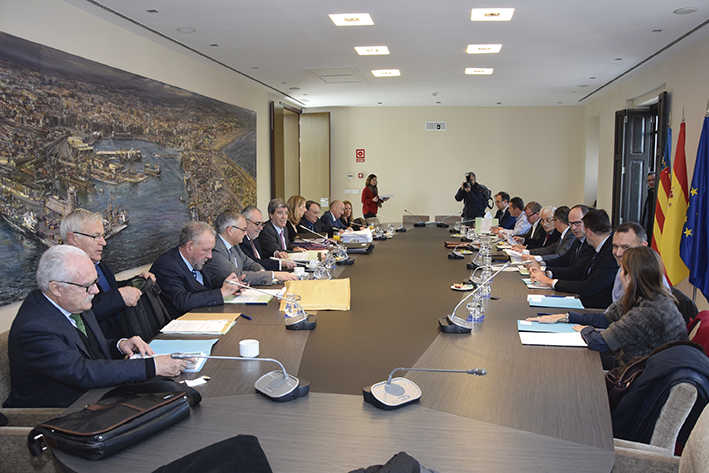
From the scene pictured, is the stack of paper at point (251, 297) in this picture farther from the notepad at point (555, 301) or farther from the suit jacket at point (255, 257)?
the notepad at point (555, 301)

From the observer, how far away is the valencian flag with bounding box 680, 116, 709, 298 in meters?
6.10

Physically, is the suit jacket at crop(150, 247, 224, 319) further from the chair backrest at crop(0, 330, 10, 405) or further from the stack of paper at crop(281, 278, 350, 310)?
the chair backrest at crop(0, 330, 10, 405)

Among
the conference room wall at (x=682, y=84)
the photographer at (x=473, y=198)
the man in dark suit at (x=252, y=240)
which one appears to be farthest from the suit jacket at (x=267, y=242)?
the photographer at (x=473, y=198)

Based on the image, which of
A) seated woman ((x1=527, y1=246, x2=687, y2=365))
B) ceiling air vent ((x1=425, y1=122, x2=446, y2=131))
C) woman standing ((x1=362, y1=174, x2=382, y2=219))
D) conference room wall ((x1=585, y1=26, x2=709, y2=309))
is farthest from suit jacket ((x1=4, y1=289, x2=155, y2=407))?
ceiling air vent ((x1=425, y1=122, x2=446, y2=131))

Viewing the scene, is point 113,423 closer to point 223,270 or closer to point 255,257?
point 223,270

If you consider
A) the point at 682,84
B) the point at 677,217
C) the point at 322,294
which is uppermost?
the point at 682,84

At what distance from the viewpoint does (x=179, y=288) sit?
3.50 metres

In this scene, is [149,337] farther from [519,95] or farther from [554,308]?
[519,95]

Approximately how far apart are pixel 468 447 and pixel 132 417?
1001 mm

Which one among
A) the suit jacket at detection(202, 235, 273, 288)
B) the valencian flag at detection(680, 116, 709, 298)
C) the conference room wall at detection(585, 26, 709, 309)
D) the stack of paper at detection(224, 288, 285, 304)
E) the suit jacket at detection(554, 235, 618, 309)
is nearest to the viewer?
the stack of paper at detection(224, 288, 285, 304)

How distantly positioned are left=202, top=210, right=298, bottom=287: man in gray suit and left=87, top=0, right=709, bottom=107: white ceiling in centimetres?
218

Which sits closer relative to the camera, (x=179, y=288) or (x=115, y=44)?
(x=179, y=288)

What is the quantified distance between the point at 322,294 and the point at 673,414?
2.01 m

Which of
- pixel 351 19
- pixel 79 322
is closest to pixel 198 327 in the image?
pixel 79 322
